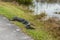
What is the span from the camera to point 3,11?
Result: 1487 cm

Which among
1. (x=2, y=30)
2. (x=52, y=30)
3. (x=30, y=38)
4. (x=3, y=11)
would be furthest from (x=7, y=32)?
(x=3, y=11)

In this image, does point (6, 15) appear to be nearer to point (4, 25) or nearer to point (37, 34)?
point (4, 25)

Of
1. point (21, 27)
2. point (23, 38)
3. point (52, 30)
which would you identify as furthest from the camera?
point (52, 30)

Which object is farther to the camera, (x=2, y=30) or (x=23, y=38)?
(x=2, y=30)

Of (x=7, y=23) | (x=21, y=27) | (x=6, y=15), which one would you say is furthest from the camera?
(x=6, y=15)

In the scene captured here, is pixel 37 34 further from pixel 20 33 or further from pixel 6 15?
pixel 6 15

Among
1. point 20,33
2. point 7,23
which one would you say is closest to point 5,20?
point 7,23

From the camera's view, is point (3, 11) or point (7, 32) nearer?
point (7, 32)

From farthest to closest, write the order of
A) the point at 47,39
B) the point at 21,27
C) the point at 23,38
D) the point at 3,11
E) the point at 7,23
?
the point at 3,11, the point at 7,23, the point at 21,27, the point at 47,39, the point at 23,38

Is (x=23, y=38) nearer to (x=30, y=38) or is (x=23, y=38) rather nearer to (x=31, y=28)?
(x=30, y=38)

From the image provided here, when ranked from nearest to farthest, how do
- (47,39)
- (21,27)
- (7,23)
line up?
(47,39), (21,27), (7,23)

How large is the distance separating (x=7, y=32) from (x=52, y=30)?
124 inches

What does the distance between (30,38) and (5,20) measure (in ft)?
10.7

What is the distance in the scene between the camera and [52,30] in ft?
41.4
